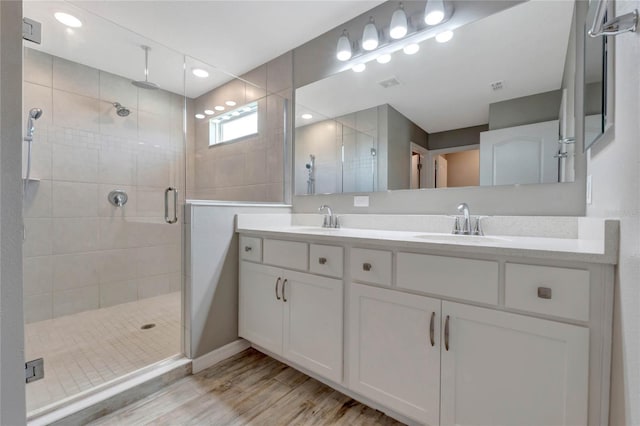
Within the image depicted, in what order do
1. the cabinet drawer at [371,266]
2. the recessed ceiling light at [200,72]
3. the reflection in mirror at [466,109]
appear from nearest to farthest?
the cabinet drawer at [371,266] < the reflection in mirror at [466,109] < the recessed ceiling light at [200,72]

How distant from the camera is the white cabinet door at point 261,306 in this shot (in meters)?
1.70

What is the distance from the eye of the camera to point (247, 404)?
4.75ft

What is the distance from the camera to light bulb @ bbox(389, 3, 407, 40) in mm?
1736

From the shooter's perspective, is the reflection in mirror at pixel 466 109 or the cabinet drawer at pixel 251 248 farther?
the cabinet drawer at pixel 251 248

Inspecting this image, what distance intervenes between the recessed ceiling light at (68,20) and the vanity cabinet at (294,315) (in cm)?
218

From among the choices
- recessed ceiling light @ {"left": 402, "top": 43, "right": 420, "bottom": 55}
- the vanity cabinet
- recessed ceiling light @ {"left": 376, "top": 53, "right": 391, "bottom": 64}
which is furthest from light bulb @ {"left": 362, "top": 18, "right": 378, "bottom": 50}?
the vanity cabinet

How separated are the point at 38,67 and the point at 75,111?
1.19ft

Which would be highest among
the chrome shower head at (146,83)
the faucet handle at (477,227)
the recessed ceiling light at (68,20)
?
the recessed ceiling light at (68,20)

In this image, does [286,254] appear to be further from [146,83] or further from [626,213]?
[146,83]

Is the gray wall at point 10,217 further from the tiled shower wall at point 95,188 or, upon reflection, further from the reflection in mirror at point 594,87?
the reflection in mirror at point 594,87

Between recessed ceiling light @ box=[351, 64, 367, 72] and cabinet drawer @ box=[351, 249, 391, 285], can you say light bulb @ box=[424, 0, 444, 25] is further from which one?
cabinet drawer @ box=[351, 249, 391, 285]

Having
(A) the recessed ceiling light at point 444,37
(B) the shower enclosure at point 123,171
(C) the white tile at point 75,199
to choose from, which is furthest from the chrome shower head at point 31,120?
(A) the recessed ceiling light at point 444,37

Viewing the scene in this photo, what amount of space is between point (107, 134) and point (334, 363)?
2.82 m

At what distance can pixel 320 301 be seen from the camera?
1.49 m
